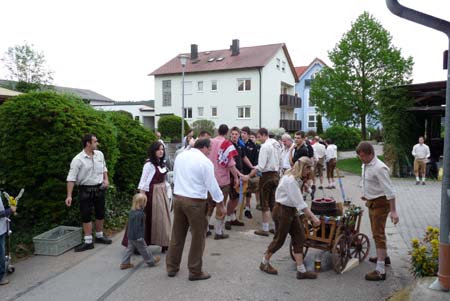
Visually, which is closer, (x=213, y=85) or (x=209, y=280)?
(x=209, y=280)

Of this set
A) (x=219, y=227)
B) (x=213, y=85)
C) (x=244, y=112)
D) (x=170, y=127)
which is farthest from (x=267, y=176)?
(x=213, y=85)

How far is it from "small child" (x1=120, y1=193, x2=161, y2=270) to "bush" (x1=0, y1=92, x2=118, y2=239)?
7.27 feet

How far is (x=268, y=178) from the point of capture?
8023 millimetres

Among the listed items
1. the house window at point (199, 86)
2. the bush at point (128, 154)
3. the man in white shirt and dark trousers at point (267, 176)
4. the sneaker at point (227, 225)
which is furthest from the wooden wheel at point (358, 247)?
the house window at point (199, 86)

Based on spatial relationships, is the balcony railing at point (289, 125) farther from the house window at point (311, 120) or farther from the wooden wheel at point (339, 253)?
the wooden wheel at point (339, 253)

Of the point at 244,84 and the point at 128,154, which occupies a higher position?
the point at 244,84

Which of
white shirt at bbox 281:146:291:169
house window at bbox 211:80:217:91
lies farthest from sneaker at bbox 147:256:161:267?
house window at bbox 211:80:217:91

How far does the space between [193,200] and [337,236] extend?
82.6 inches

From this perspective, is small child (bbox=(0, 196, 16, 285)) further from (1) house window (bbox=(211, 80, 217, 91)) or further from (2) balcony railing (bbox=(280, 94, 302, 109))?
(2) balcony railing (bbox=(280, 94, 302, 109))

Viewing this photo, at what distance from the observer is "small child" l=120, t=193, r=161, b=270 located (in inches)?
233

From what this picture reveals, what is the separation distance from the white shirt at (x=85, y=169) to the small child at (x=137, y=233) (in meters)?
1.31

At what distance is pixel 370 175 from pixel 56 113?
221 inches

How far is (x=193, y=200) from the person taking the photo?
18.0ft

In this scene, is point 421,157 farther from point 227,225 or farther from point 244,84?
point 244,84
